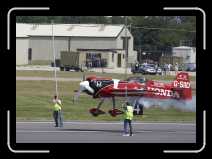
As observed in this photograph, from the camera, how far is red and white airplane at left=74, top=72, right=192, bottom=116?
25.1 metres

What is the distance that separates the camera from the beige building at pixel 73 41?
6788 centimetres

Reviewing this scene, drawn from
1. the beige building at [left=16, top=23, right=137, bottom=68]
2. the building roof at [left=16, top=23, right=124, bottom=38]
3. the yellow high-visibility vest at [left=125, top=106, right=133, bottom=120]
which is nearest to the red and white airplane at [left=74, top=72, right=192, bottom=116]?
the yellow high-visibility vest at [left=125, top=106, right=133, bottom=120]

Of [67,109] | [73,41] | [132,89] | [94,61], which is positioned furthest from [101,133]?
[73,41]

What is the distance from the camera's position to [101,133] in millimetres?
20578

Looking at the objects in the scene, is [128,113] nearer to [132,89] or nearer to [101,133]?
[101,133]

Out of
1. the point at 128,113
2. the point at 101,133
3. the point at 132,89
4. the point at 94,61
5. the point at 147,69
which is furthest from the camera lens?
the point at 94,61

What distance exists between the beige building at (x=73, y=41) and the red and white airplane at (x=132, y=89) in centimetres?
3890

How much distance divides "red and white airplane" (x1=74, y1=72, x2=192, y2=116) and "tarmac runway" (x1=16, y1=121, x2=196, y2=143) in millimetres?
1264

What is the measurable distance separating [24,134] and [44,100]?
1299cm

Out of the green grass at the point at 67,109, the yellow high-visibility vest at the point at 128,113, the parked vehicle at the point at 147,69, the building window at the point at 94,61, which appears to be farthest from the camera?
the building window at the point at 94,61

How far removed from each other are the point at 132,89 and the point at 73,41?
45.1 meters

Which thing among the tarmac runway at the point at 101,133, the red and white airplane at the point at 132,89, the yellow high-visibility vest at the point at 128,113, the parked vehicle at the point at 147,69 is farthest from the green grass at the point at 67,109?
the parked vehicle at the point at 147,69

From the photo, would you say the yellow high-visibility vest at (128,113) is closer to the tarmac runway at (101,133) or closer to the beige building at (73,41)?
the tarmac runway at (101,133)
